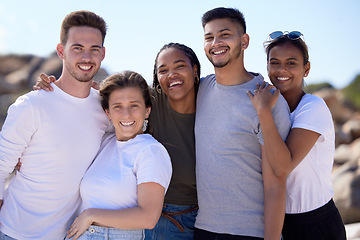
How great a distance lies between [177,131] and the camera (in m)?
3.77

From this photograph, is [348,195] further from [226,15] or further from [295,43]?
[226,15]

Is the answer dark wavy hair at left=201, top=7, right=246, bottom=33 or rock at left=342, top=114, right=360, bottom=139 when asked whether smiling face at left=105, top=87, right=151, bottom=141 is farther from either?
rock at left=342, top=114, right=360, bottom=139

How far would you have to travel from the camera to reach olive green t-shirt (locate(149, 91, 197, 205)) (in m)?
3.66

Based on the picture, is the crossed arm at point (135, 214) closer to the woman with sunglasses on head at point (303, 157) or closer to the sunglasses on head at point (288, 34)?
the woman with sunglasses on head at point (303, 157)

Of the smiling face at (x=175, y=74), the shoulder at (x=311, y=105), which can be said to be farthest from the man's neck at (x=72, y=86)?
the shoulder at (x=311, y=105)

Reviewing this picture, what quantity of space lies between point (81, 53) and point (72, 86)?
12.2 inches

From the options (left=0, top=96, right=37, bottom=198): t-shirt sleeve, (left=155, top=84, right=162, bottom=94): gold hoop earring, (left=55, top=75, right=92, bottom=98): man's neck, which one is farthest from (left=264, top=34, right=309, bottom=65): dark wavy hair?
(left=0, top=96, right=37, bottom=198): t-shirt sleeve

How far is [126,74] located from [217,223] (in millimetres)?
1497

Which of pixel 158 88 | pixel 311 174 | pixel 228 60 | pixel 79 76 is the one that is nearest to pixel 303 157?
pixel 311 174

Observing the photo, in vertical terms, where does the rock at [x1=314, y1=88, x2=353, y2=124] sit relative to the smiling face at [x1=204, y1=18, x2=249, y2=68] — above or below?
below

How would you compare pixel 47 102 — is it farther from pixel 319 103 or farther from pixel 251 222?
pixel 319 103

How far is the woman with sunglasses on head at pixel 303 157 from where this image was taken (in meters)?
3.03

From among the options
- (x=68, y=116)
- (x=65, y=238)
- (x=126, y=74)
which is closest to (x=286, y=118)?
(x=126, y=74)

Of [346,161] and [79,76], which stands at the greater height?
[79,76]
